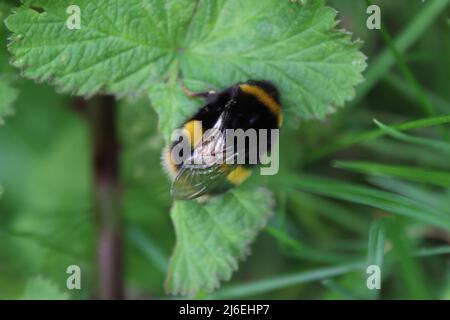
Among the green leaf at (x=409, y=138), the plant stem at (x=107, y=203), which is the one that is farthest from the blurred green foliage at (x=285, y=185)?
the green leaf at (x=409, y=138)

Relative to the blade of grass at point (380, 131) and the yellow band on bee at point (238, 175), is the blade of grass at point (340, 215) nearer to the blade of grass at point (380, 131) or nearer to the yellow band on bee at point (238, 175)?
the blade of grass at point (380, 131)

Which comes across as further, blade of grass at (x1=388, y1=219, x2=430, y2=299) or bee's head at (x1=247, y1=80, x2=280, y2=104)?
blade of grass at (x1=388, y1=219, x2=430, y2=299)

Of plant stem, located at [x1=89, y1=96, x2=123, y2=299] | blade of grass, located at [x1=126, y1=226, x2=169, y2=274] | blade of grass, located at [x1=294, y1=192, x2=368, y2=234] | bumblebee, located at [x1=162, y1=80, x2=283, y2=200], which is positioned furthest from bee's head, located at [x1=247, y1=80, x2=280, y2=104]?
blade of grass, located at [x1=294, y1=192, x2=368, y2=234]

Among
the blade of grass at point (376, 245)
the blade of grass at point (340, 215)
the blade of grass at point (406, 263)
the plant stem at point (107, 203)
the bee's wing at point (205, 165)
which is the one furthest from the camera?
the blade of grass at point (340, 215)

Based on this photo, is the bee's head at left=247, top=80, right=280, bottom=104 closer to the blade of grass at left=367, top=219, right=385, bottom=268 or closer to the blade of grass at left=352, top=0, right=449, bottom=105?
the blade of grass at left=367, top=219, right=385, bottom=268

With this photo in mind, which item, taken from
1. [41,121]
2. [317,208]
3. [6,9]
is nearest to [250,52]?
[6,9]

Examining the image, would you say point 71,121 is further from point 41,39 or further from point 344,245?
point 344,245
